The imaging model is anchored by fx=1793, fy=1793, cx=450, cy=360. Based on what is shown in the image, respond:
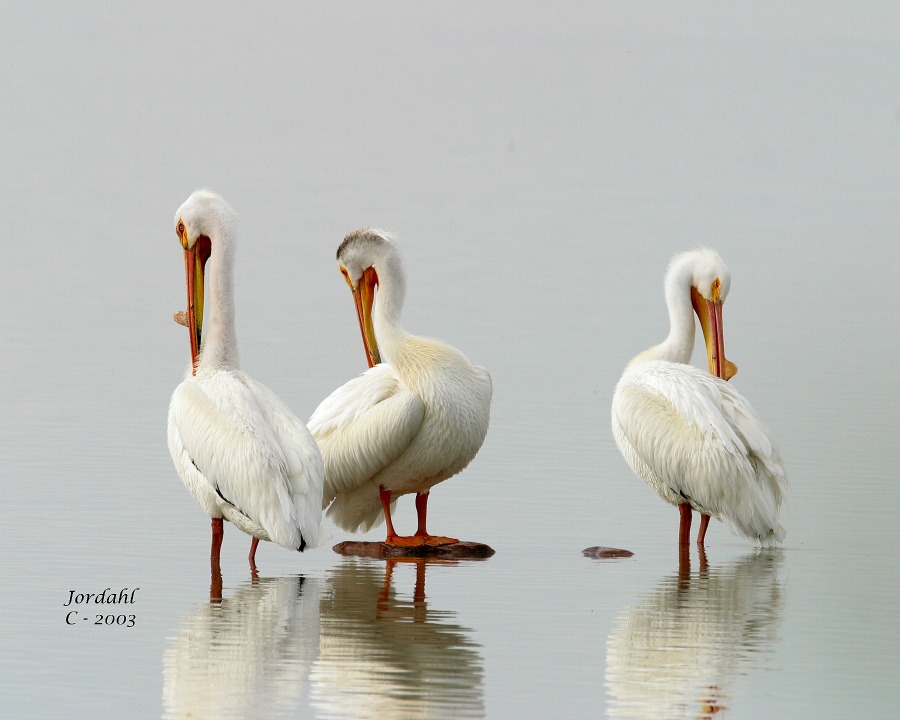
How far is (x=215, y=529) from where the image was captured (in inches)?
313

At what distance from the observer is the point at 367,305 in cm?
956

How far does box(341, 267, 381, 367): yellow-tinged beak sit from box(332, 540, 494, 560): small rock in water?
155cm

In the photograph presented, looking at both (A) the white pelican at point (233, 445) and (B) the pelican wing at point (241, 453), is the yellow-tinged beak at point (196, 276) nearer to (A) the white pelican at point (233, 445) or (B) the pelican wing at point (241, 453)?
(A) the white pelican at point (233, 445)

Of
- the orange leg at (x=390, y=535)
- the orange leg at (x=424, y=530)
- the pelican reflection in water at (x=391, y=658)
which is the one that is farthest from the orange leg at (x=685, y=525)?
the pelican reflection in water at (x=391, y=658)

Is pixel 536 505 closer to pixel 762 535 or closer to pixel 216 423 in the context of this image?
pixel 762 535

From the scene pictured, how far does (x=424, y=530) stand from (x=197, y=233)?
1.80m

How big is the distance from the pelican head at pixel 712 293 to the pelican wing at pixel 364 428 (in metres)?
2.01

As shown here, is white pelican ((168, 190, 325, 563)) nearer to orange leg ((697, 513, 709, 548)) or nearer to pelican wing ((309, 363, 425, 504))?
pelican wing ((309, 363, 425, 504))

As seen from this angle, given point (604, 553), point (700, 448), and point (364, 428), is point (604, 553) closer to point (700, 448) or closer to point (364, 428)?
point (700, 448)

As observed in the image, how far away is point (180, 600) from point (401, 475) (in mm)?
1750

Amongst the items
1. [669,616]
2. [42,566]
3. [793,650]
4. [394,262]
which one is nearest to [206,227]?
[394,262]

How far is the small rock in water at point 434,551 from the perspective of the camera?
8.30m

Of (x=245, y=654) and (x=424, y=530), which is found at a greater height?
(x=424, y=530)

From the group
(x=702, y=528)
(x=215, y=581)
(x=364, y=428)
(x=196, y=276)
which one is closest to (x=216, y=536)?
(x=215, y=581)
